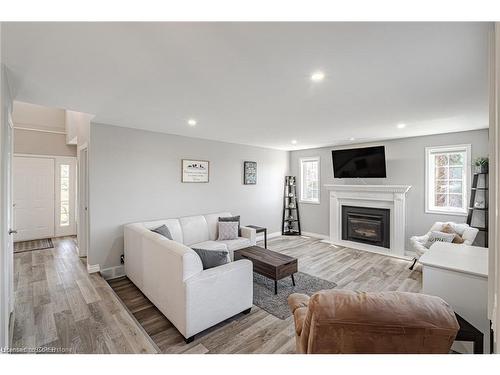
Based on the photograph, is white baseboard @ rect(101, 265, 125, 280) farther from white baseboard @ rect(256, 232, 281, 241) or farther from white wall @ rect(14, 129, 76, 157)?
white wall @ rect(14, 129, 76, 157)

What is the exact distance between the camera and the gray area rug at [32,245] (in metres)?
4.45

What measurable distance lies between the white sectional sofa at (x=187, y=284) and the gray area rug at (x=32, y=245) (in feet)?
10.1

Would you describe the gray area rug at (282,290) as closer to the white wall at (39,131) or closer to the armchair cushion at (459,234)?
the armchair cushion at (459,234)

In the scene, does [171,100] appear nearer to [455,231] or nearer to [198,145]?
[198,145]

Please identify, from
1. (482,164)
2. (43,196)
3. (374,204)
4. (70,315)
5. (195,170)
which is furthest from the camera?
(43,196)

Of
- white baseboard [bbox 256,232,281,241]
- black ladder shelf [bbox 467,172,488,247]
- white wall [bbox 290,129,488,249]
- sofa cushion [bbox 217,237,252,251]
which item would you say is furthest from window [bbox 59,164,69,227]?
black ladder shelf [bbox 467,172,488,247]

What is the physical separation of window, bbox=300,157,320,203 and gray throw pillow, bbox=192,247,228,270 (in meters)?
4.17

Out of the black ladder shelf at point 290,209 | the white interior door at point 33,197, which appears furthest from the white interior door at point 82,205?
the black ladder shelf at point 290,209

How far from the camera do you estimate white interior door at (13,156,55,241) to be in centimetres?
505

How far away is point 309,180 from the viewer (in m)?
6.20

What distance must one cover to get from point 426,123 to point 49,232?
8.08 meters

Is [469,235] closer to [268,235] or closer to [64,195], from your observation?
[268,235]

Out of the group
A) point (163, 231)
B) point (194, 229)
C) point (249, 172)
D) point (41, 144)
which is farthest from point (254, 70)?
point (41, 144)

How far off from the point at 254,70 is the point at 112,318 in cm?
270
